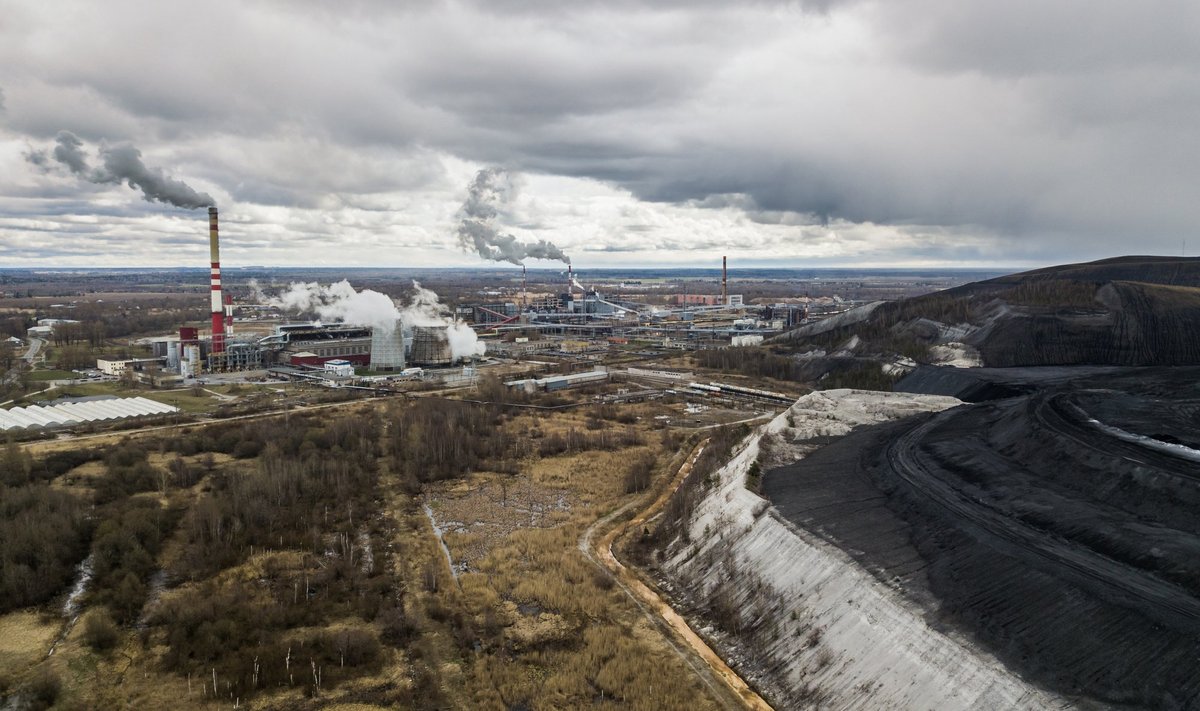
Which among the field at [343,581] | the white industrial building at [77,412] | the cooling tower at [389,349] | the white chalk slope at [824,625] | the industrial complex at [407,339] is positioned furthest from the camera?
the cooling tower at [389,349]

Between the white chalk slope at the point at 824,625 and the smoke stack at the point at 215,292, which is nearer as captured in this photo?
the white chalk slope at the point at 824,625

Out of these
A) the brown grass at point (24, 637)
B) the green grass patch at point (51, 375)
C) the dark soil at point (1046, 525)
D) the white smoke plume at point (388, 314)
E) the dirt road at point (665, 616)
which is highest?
the white smoke plume at point (388, 314)

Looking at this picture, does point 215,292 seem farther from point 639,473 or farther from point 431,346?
point 639,473

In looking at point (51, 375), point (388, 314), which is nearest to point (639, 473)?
point (388, 314)

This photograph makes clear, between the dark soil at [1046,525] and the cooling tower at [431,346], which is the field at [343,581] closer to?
the dark soil at [1046,525]

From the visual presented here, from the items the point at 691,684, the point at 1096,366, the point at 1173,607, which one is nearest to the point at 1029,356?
the point at 1096,366

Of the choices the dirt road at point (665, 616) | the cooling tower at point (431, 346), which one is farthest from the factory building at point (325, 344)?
the dirt road at point (665, 616)

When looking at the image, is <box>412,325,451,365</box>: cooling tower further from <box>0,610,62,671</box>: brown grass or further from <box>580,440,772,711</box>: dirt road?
<box>0,610,62,671</box>: brown grass

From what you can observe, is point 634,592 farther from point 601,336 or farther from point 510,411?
point 601,336
